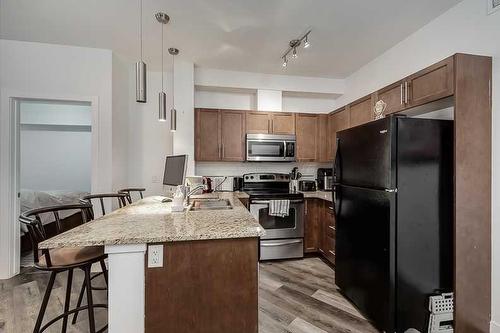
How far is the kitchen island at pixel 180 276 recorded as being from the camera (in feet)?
3.87

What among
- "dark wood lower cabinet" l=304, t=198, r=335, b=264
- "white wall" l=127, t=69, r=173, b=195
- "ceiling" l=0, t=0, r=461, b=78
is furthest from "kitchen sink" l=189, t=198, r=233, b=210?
"ceiling" l=0, t=0, r=461, b=78

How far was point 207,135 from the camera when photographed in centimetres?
343

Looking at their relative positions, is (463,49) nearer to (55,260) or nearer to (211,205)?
(211,205)

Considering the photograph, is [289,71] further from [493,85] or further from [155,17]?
[493,85]

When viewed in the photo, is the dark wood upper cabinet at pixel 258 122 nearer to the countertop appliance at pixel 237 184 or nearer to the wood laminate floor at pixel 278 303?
the countertop appliance at pixel 237 184

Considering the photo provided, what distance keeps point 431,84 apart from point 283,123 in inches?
77.8

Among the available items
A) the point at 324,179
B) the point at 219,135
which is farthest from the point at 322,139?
the point at 219,135

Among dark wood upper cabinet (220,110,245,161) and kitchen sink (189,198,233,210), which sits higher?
dark wood upper cabinet (220,110,245,161)

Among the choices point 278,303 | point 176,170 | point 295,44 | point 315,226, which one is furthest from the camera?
point 315,226

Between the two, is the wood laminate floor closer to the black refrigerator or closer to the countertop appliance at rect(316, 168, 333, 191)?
the black refrigerator

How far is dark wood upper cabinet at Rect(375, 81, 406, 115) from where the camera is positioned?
227cm

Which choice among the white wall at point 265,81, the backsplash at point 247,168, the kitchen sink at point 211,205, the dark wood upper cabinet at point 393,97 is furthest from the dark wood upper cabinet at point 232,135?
the dark wood upper cabinet at point 393,97

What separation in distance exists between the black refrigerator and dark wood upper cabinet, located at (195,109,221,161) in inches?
85.4

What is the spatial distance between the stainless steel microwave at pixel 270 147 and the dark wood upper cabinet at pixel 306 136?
165 millimetres
